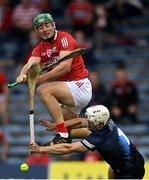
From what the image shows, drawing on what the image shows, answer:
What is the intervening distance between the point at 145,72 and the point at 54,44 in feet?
24.0

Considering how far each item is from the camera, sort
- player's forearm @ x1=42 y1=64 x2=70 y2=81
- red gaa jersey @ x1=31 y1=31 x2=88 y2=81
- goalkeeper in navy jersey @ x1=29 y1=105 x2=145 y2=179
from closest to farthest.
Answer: player's forearm @ x1=42 y1=64 x2=70 y2=81 → goalkeeper in navy jersey @ x1=29 y1=105 x2=145 y2=179 → red gaa jersey @ x1=31 y1=31 x2=88 y2=81

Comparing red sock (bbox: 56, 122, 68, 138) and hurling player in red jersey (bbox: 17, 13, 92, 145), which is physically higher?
hurling player in red jersey (bbox: 17, 13, 92, 145)

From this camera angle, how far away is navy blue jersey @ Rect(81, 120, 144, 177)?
57.1 feet

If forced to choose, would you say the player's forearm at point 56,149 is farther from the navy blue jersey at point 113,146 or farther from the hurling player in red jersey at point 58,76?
the navy blue jersey at point 113,146

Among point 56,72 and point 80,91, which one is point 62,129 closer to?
point 80,91

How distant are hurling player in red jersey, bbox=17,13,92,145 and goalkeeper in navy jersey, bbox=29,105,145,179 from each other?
0.23 metres

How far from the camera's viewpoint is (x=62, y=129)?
17453mm

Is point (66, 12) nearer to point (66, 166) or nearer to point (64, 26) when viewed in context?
point (64, 26)

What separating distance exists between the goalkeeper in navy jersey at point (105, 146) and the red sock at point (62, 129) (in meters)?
0.21

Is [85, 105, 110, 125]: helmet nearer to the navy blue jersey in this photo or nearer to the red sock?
the navy blue jersey

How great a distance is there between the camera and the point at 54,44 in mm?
17484

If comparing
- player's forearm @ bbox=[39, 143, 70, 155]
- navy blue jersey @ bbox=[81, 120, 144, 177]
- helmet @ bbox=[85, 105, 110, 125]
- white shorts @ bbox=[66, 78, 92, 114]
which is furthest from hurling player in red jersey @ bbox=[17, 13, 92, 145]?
navy blue jersey @ bbox=[81, 120, 144, 177]

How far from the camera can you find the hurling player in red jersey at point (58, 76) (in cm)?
1727

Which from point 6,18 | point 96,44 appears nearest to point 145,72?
point 96,44
